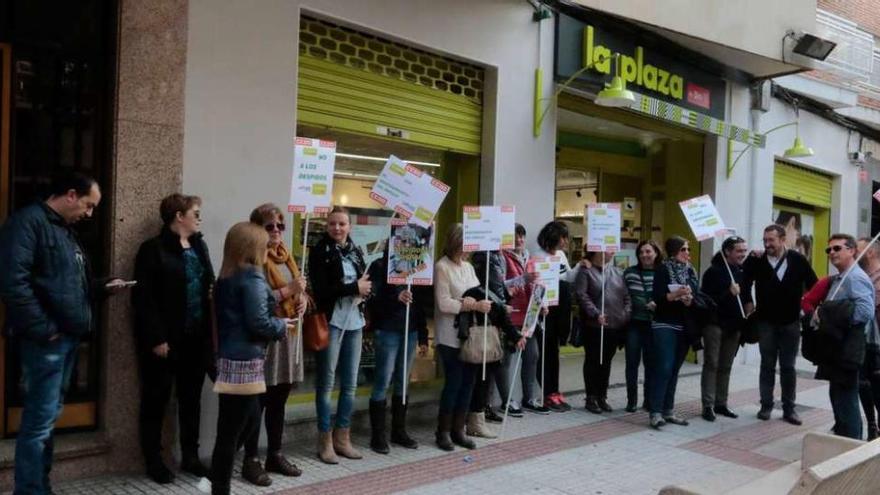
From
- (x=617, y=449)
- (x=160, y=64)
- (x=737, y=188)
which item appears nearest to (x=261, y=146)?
(x=160, y=64)

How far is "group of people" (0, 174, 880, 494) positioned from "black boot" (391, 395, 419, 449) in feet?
0.04

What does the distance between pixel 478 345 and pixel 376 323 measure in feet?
2.76

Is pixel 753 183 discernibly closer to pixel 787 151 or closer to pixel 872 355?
pixel 787 151

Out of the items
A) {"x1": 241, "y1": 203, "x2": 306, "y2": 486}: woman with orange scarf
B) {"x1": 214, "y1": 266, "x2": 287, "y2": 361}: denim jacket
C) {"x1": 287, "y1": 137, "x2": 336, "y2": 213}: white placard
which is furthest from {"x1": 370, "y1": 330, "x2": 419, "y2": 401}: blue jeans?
{"x1": 214, "y1": 266, "x2": 287, "y2": 361}: denim jacket

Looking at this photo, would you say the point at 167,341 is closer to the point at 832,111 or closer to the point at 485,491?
the point at 485,491

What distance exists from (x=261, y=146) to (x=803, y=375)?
8903mm

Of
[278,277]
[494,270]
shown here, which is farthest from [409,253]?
[278,277]

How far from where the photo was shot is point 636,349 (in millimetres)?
7496

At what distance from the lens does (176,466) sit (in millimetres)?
5191

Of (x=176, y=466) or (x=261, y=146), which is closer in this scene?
(x=176, y=466)

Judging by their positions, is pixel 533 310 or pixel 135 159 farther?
pixel 533 310

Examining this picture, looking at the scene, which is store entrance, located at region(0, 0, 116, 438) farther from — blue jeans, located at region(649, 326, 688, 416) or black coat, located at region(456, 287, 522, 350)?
blue jeans, located at region(649, 326, 688, 416)

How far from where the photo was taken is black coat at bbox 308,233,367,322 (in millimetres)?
5363

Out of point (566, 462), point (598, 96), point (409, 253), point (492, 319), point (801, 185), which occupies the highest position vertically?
point (598, 96)
